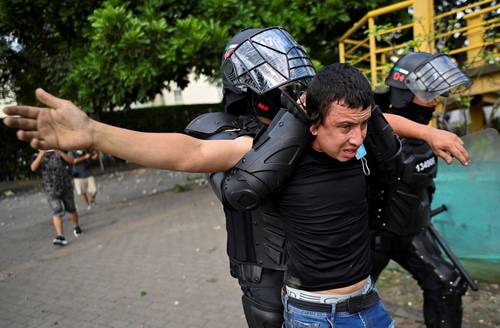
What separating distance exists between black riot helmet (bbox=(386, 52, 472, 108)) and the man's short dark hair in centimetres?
126

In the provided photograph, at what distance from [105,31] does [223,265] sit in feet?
14.1

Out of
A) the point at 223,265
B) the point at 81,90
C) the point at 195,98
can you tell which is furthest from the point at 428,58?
the point at 195,98

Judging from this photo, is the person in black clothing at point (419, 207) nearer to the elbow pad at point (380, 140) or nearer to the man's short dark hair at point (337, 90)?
the elbow pad at point (380, 140)

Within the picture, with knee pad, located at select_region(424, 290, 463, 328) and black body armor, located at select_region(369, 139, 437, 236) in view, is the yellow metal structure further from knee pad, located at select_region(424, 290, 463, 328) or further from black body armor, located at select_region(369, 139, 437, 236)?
knee pad, located at select_region(424, 290, 463, 328)

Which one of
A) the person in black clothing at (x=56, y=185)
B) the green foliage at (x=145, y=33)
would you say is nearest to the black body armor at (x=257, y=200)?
the person in black clothing at (x=56, y=185)

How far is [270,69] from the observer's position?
1946 millimetres

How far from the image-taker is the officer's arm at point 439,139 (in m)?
2.06

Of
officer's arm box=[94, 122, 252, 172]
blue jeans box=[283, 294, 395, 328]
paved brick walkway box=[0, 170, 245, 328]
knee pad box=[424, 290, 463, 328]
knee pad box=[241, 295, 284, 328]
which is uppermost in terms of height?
officer's arm box=[94, 122, 252, 172]

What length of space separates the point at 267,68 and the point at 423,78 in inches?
49.9

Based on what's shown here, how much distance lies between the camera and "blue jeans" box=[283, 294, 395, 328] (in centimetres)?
177

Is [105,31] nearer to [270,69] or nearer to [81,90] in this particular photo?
[81,90]

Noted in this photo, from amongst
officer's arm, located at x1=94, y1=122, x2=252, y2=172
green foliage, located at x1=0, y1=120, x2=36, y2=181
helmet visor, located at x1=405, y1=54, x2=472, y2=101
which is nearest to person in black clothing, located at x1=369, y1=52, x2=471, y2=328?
helmet visor, located at x1=405, y1=54, x2=472, y2=101

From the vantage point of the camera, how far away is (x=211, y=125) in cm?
200

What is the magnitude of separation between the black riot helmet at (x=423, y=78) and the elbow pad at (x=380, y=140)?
2.97ft
